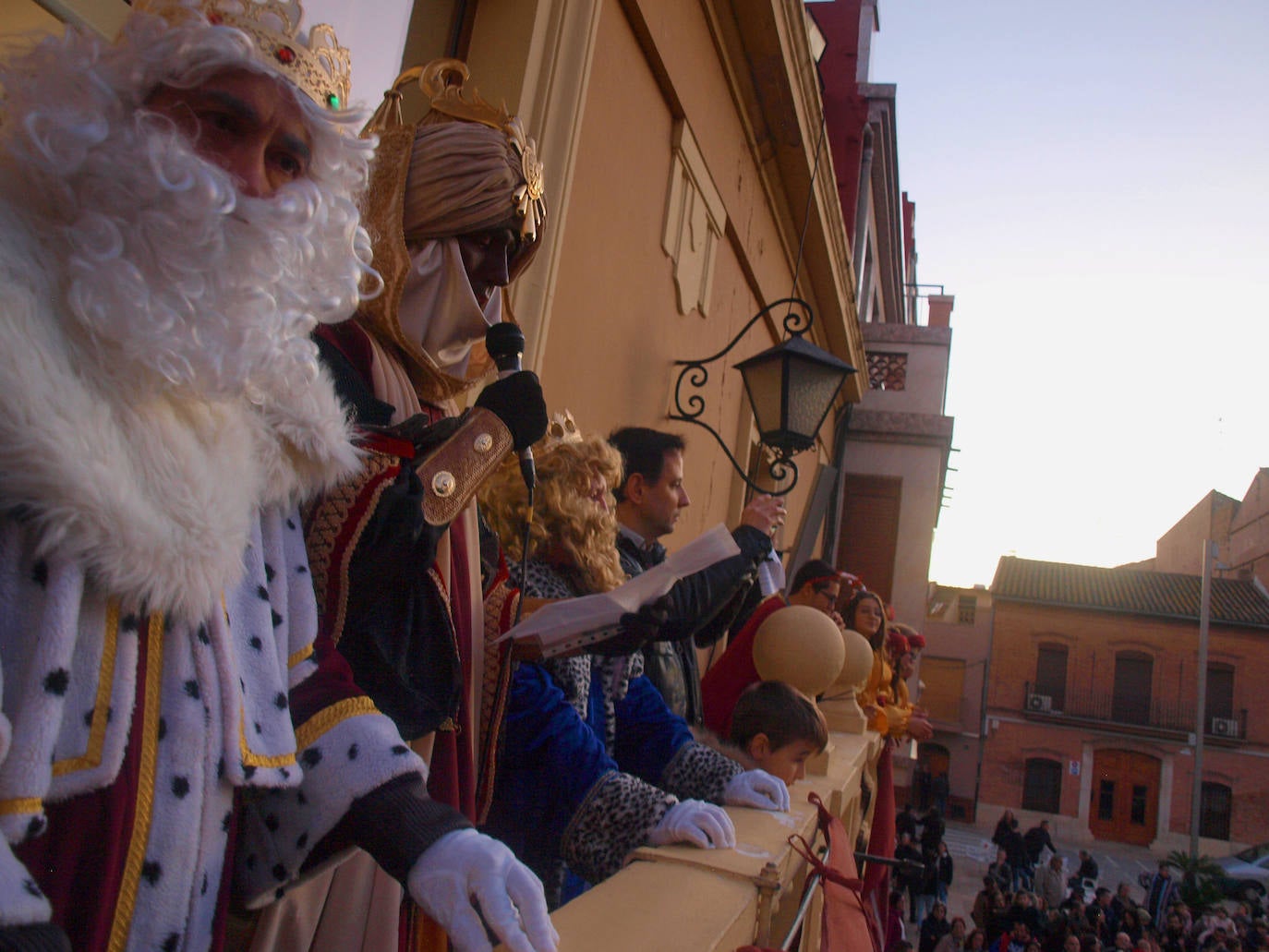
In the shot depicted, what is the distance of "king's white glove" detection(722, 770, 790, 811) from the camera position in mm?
2334

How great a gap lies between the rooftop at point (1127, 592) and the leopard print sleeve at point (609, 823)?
32926mm

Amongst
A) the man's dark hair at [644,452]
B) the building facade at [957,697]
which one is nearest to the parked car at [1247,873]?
the building facade at [957,697]

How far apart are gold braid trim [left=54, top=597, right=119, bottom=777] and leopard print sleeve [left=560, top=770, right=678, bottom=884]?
1.12m

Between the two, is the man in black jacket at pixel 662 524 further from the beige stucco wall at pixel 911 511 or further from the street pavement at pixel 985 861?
the street pavement at pixel 985 861

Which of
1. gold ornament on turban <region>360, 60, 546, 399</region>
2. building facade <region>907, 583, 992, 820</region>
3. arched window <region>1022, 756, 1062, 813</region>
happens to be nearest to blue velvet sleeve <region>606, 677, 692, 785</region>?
gold ornament on turban <region>360, 60, 546, 399</region>

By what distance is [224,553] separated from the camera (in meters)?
1.03

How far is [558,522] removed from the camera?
2.38 metres

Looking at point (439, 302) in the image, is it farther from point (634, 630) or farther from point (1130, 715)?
point (1130, 715)

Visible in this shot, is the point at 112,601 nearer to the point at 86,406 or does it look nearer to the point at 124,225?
the point at 86,406

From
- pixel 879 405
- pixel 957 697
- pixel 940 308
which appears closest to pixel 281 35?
pixel 879 405

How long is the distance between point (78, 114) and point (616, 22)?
340cm

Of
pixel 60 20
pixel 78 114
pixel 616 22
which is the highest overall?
pixel 616 22

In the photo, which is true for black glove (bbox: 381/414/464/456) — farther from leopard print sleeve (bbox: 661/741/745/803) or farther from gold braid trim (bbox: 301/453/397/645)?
leopard print sleeve (bbox: 661/741/745/803)

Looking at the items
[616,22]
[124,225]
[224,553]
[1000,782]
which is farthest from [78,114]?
[1000,782]
